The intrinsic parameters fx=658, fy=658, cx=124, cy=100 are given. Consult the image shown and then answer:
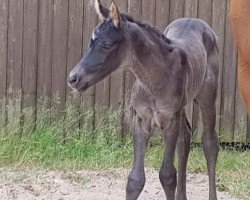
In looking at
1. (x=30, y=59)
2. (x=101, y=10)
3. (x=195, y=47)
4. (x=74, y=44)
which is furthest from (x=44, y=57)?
(x=101, y=10)

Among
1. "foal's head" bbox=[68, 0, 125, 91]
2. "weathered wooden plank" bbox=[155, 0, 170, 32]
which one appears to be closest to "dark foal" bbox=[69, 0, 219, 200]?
"foal's head" bbox=[68, 0, 125, 91]

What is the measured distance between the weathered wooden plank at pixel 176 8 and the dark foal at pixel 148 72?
2.69 metres

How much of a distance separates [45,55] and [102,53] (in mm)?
3832

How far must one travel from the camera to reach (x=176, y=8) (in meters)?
7.81

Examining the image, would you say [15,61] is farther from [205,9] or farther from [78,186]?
[205,9]

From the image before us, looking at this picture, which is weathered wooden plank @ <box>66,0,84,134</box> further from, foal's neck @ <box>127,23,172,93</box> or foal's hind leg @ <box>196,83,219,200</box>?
foal's neck @ <box>127,23,172,93</box>

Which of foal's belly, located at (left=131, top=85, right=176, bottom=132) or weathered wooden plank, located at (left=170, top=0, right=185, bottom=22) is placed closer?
foal's belly, located at (left=131, top=85, right=176, bottom=132)

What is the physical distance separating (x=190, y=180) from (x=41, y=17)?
2.67 metres

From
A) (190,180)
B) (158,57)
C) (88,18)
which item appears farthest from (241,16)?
(88,18)

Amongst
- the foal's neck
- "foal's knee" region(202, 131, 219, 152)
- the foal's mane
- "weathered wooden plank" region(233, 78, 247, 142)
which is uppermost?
the foal's mane

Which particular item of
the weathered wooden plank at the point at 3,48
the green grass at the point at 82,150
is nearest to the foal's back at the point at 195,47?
the green grass at the point at 82,150

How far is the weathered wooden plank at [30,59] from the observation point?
775 centimetres

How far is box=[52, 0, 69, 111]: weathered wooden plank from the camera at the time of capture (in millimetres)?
7797

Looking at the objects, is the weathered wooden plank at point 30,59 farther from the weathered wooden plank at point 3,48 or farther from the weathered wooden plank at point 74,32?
the weathered wooden plank at point 74,32
